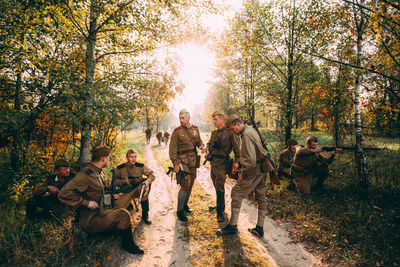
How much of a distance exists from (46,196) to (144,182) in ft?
7.21

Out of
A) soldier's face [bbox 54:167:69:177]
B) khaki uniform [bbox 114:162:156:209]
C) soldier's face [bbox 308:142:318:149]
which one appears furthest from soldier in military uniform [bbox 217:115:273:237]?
soldier's face [bbox 54:167:69:177]

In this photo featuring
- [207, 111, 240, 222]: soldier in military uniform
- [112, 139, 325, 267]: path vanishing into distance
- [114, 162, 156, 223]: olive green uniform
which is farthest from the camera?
[207, 111, 240, 222]: soldier in military uniform

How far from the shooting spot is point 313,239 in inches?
157

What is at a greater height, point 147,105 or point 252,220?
point 147,105

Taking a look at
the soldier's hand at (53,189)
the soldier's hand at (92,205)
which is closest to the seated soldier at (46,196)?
the soldier's hand at (53,189)

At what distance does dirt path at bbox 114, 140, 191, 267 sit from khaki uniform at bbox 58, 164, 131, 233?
73 cm

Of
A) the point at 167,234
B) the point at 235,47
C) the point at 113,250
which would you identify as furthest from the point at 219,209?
the point at 235,47

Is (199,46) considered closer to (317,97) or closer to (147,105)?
(147,105)

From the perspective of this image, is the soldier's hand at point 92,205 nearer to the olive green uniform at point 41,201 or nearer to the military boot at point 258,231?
the olive green uniform at point 41,201

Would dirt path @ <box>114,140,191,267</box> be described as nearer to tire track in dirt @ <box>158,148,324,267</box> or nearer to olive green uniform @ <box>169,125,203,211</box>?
olive green uniform @ <box>169,125,203,211</box>

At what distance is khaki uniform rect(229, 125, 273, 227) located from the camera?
3.83m

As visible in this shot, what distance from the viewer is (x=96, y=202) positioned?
324cm

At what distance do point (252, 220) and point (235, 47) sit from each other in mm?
7211

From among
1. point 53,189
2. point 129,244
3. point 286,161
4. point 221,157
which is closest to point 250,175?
point 221,157
